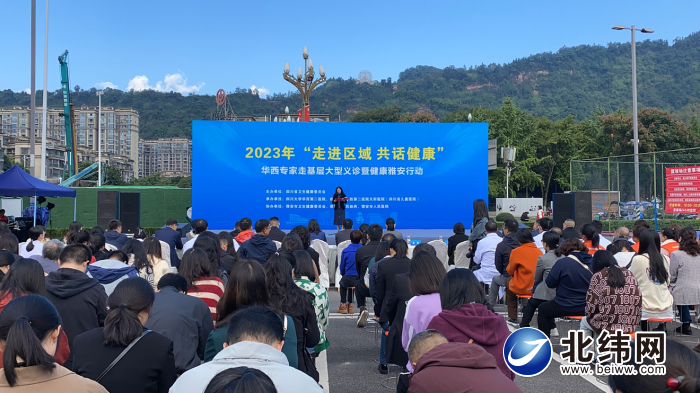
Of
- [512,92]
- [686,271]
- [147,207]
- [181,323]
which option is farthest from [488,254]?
[512,92]

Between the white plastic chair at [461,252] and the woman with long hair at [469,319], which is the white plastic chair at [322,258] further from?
the woman with long hair at [469,319]

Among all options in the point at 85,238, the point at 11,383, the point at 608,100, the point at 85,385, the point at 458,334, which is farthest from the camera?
the point at 608,100

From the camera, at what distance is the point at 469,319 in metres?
2.49

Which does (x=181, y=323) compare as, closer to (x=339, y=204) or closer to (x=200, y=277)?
(x=200, y=277)

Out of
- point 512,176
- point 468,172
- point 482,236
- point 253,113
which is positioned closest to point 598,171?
point 468,172

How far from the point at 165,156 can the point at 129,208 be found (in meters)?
85.1

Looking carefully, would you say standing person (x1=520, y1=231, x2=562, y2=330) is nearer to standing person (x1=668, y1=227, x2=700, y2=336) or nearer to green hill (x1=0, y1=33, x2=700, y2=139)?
standing person (x1=668, y1=227, x2=700, y2=336)

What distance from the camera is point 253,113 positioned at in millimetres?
80000

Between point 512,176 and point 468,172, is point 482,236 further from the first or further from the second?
point 512,176

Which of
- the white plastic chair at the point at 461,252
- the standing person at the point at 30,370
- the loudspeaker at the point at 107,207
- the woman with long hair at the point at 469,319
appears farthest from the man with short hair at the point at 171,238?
the loudspeaker at the point at 107,207

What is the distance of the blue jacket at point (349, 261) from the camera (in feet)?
21.4

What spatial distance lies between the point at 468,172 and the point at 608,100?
283ft

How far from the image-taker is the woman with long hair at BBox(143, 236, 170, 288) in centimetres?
A: 425

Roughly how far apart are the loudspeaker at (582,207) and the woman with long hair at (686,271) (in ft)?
21.2
